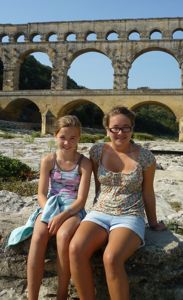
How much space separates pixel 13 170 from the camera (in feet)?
34.7

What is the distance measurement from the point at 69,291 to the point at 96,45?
4057 centimetres

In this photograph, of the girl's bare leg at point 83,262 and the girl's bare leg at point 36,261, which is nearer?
the girl's bare leg at point 83,262

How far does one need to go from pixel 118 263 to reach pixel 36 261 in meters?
0.79

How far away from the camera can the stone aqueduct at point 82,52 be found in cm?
3766

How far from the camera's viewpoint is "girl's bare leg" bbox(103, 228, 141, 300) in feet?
11.6

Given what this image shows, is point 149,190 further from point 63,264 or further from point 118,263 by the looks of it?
point 63,264

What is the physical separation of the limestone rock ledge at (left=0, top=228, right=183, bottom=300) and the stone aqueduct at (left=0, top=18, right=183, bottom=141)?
32.5 metres

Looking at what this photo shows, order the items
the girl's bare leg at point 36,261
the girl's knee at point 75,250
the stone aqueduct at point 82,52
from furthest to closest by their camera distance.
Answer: the stone aqueduct at point 82,52
the girl's bare leg at point 36,261
the girl's knee at point 75,250

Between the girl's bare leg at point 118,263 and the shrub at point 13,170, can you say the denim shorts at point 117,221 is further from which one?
the shrub at point 13,170

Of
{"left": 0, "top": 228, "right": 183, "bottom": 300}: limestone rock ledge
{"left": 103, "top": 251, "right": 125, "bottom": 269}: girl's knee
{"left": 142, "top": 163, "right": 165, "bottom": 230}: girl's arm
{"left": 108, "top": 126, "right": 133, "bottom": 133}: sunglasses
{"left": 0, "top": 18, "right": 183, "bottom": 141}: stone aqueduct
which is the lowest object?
{"left": 0, "top": 228, "right": 183, "bottom": 300}: limestone rock ledge

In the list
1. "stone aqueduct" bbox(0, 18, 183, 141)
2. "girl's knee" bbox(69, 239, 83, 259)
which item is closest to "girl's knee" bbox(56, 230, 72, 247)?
Answer: "girl's knee" bbox(69, 239, 83, 259)

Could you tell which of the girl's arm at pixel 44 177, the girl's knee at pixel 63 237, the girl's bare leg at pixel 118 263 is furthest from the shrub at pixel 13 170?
the girl's bare leg at pixel 118 263

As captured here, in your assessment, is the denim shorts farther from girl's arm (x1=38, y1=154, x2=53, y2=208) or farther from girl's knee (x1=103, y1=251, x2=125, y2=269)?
girl's arm (x1=38, y1=154, x2=53, y2=208)

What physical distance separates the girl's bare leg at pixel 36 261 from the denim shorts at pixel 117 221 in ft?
1.48
